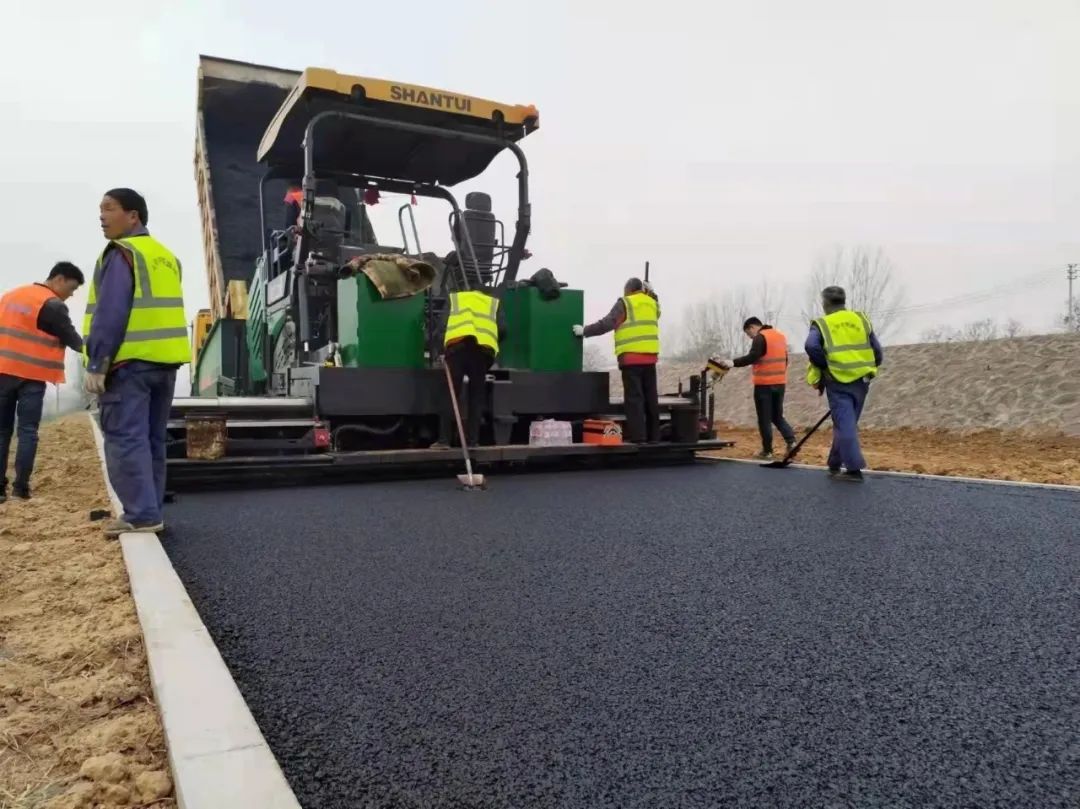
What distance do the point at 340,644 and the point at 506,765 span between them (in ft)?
2.41

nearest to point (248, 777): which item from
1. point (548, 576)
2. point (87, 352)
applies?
point (548, 576)

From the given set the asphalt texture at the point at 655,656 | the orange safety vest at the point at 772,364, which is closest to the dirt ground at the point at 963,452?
the orange safety vest at the point at 772,364

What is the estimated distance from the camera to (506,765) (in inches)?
52.6

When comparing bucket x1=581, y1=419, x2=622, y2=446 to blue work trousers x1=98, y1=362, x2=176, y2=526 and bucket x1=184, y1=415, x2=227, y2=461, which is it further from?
blue work trousers x1=98, y1=362, x2=176, y2=526

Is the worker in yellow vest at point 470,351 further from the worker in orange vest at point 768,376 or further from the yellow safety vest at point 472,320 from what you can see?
the worker in orange vest at point 768,376

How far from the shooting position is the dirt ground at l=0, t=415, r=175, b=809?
1.28 meters

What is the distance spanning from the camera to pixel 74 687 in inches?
65.2

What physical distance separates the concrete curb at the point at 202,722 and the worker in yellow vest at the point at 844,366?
14.3 feet

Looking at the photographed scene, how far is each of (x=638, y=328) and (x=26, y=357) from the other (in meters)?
4.01

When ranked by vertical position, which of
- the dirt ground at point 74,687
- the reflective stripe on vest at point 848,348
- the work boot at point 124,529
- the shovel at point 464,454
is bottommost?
the dirt ground at point 74,687

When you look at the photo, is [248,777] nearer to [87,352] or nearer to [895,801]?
[895,801]

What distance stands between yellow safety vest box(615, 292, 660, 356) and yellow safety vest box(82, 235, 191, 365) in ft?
11.2

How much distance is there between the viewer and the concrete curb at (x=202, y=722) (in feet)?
3.85

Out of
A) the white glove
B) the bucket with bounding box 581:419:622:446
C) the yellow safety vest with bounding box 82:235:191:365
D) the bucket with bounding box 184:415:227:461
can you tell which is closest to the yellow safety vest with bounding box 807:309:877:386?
the bucket with bounding box 581:419:622:446
